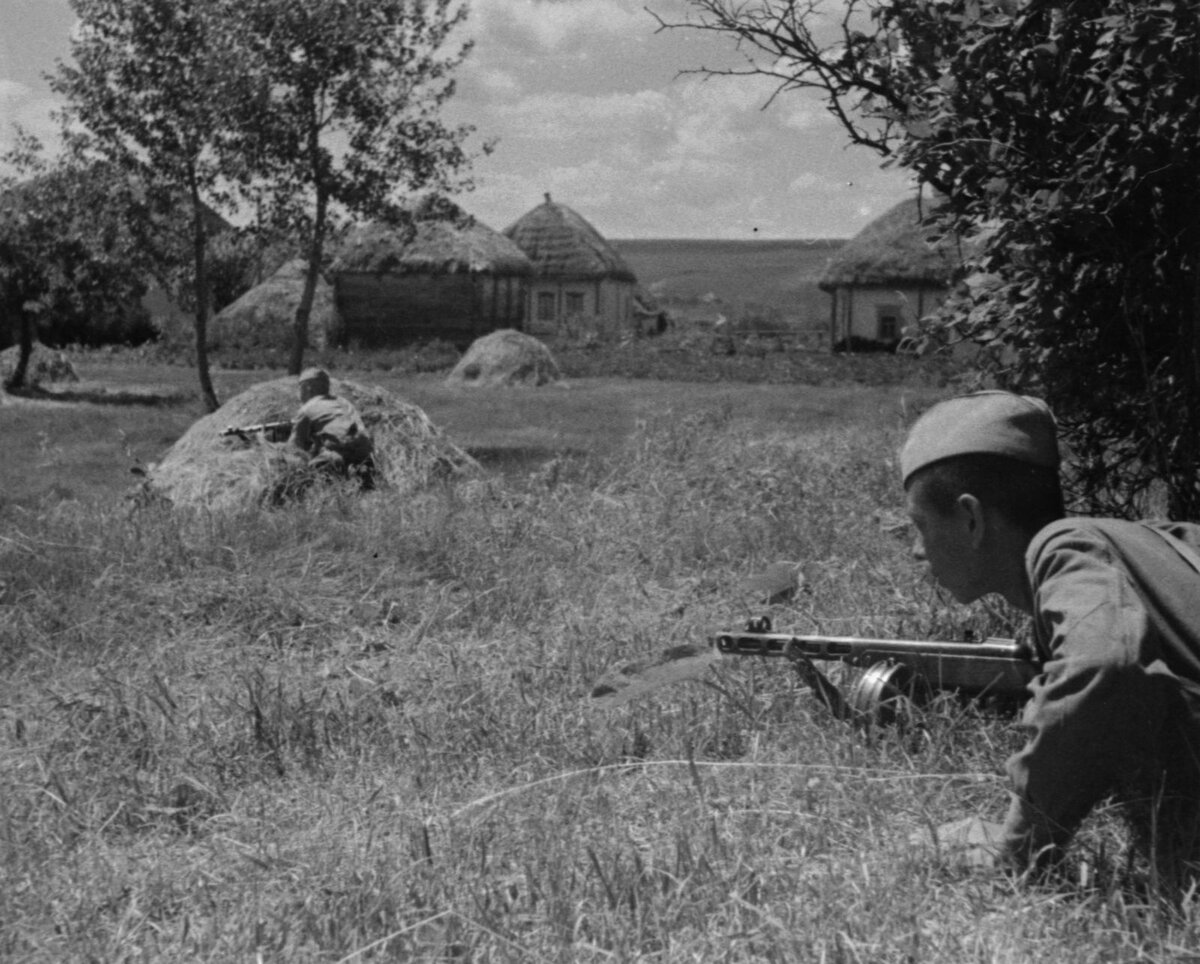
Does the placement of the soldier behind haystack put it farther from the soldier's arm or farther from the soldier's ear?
the soldier's arm

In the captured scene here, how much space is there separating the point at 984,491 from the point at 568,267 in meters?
47.4

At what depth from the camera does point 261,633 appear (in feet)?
19.4

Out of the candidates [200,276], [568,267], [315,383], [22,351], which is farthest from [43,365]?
[568,267]

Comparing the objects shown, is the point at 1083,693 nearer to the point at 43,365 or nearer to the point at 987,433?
the point at 987,433

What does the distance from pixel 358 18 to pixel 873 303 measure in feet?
106

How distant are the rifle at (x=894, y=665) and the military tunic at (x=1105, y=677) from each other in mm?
936

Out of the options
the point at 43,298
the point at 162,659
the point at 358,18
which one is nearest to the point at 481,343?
the point at 43,298

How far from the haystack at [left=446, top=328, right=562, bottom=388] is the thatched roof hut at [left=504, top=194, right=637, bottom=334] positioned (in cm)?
2059

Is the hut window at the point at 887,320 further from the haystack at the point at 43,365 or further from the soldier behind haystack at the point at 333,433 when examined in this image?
the soldier behind haystack at the point at 333,433

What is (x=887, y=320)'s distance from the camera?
44.7 m

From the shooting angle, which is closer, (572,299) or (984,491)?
(984,491)

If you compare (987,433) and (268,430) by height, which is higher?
(987,433)

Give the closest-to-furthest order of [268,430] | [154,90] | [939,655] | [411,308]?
[939,655]
[268,430]
[154,90]
[411,308]

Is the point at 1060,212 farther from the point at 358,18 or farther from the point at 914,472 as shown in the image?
the point at 358,18
